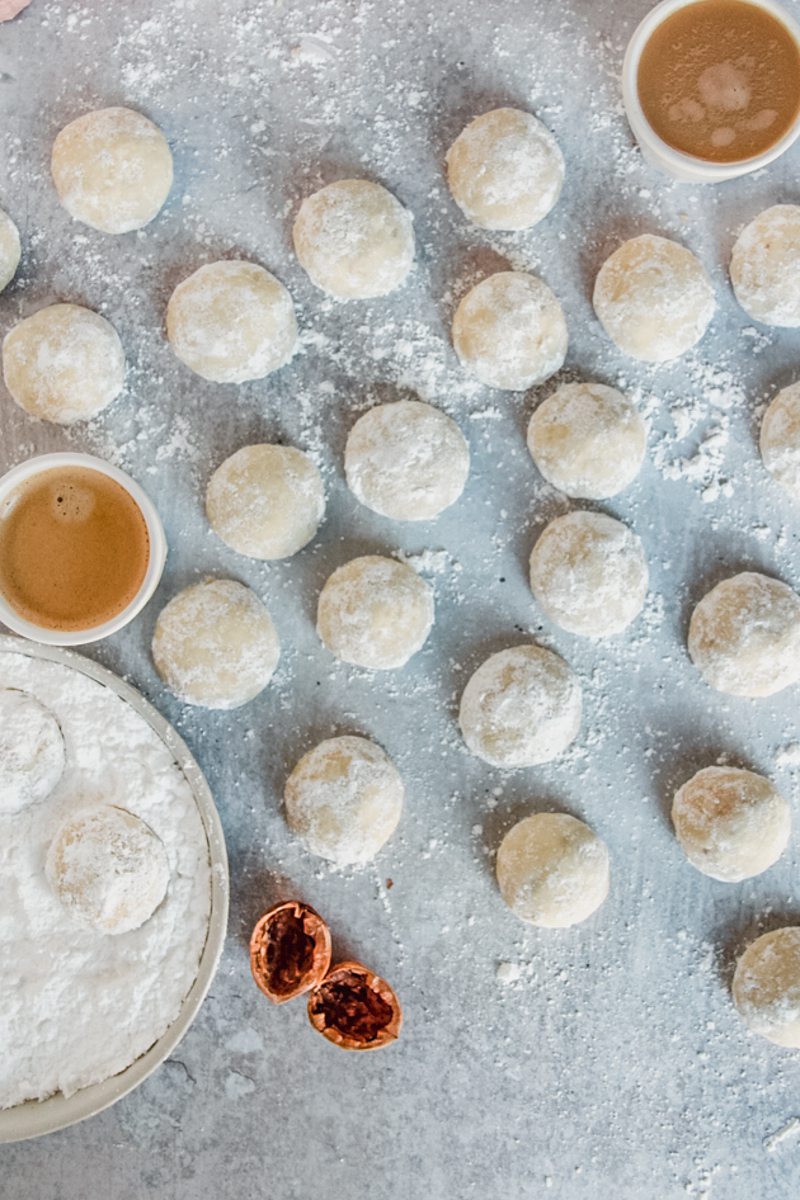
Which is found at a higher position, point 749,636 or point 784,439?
point 784,439

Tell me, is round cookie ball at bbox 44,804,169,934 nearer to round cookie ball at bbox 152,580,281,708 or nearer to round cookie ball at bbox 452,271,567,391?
round cookie ball at bbox 152,580,281,708

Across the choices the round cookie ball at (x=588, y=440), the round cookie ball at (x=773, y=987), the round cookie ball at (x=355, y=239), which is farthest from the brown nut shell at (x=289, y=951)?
the round cookie ball at (x=355, y=239)

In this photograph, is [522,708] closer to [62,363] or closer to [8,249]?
[62,363]

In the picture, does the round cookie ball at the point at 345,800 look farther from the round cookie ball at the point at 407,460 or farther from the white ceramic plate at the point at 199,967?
the round cookie ball at the point at 407,460

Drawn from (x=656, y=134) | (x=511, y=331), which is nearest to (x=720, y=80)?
(x=656, y=134)

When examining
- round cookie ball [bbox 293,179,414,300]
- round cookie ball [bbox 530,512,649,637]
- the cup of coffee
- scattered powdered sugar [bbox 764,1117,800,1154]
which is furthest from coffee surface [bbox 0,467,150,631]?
scattered powdered sugar [bbox 764,1117,800,1154]

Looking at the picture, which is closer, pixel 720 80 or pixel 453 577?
pixel 720 80

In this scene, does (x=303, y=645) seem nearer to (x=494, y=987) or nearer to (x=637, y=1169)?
(x=494, y=987)
